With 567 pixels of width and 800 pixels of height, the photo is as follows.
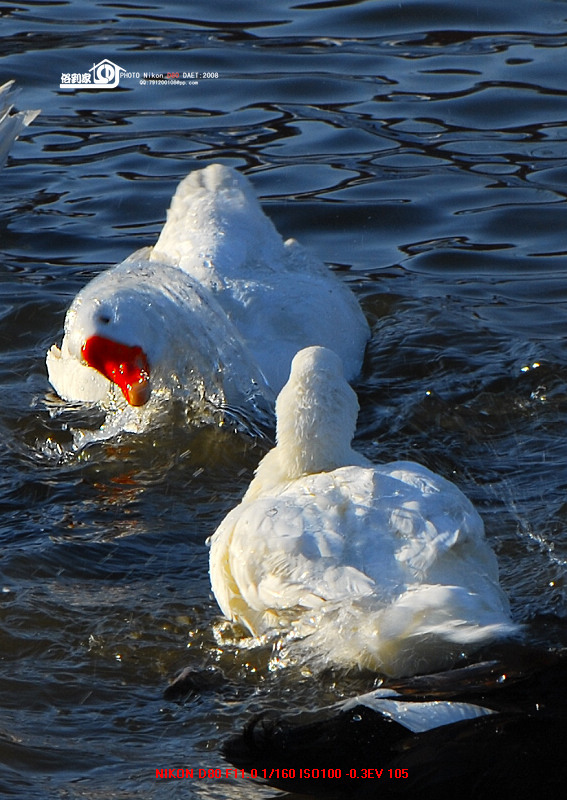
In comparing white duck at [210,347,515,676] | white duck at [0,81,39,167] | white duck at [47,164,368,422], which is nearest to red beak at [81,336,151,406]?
white duck at [47,164,368,422]

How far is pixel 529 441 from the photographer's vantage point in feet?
19.3

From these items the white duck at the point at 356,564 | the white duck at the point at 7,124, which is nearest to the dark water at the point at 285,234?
the white duck at the point at 356,564

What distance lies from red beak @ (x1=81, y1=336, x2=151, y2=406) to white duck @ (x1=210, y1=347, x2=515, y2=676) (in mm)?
1679

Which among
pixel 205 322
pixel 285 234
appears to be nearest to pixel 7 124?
pixel 205 322

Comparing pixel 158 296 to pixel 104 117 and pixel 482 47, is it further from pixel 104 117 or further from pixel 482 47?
pixel 482 47

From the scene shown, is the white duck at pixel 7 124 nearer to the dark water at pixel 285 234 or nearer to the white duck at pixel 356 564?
the dark water at pixel 285 234

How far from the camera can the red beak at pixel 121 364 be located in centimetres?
599

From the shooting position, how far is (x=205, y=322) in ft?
20.6

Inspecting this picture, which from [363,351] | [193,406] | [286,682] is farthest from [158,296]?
[286,682]

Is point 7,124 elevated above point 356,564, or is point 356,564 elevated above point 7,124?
point 7,124

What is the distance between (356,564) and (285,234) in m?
5.24

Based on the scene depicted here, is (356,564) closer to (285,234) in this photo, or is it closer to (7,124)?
(7,124)

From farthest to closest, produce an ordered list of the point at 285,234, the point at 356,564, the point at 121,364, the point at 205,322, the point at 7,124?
1. the point at 285,234
2. the point at 7,124
3. the point at 205,322
4. the point at 121,364
5. the point at 356,564

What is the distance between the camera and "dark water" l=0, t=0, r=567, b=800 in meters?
4.15
